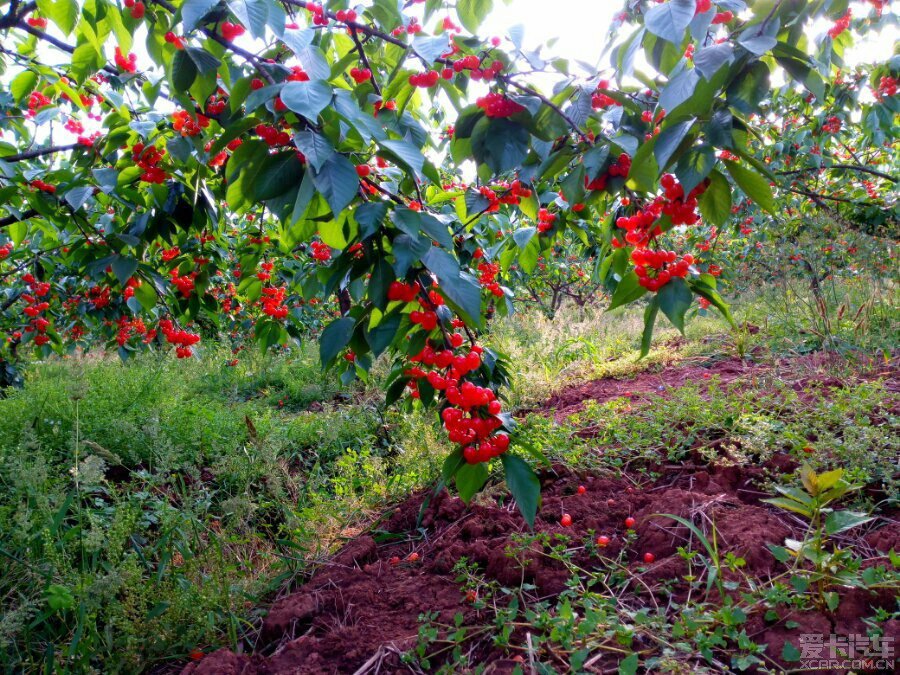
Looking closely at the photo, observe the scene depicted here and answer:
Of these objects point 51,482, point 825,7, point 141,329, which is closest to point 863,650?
point 825,7

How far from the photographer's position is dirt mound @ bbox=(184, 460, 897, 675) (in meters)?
1.47

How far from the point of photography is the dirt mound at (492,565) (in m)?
1.47

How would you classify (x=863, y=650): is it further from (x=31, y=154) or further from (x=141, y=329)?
(x=141, y=329)

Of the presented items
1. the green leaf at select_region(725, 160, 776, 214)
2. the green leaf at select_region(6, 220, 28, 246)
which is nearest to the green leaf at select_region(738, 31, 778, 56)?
the green leaf at select_region(725, 160, 776, 214)

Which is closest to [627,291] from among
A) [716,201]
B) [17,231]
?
[716,201]

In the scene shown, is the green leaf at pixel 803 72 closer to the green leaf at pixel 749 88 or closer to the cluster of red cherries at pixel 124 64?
the green leaf at pixel 749 88

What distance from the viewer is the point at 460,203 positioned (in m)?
1.90

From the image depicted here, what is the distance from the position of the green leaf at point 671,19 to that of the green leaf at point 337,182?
0.59 m

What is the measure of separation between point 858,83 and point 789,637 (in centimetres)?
347

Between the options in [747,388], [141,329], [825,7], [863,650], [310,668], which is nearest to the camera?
[825,7]

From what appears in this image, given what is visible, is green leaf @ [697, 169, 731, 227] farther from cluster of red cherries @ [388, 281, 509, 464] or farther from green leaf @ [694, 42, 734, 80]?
cluster of red cherries @ [388, 281, 509, 464]

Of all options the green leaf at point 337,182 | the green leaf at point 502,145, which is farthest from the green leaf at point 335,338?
the green leaf at point 502,145

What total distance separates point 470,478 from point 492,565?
2.03ft

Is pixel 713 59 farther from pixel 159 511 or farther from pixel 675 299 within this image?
pixel 159 511
